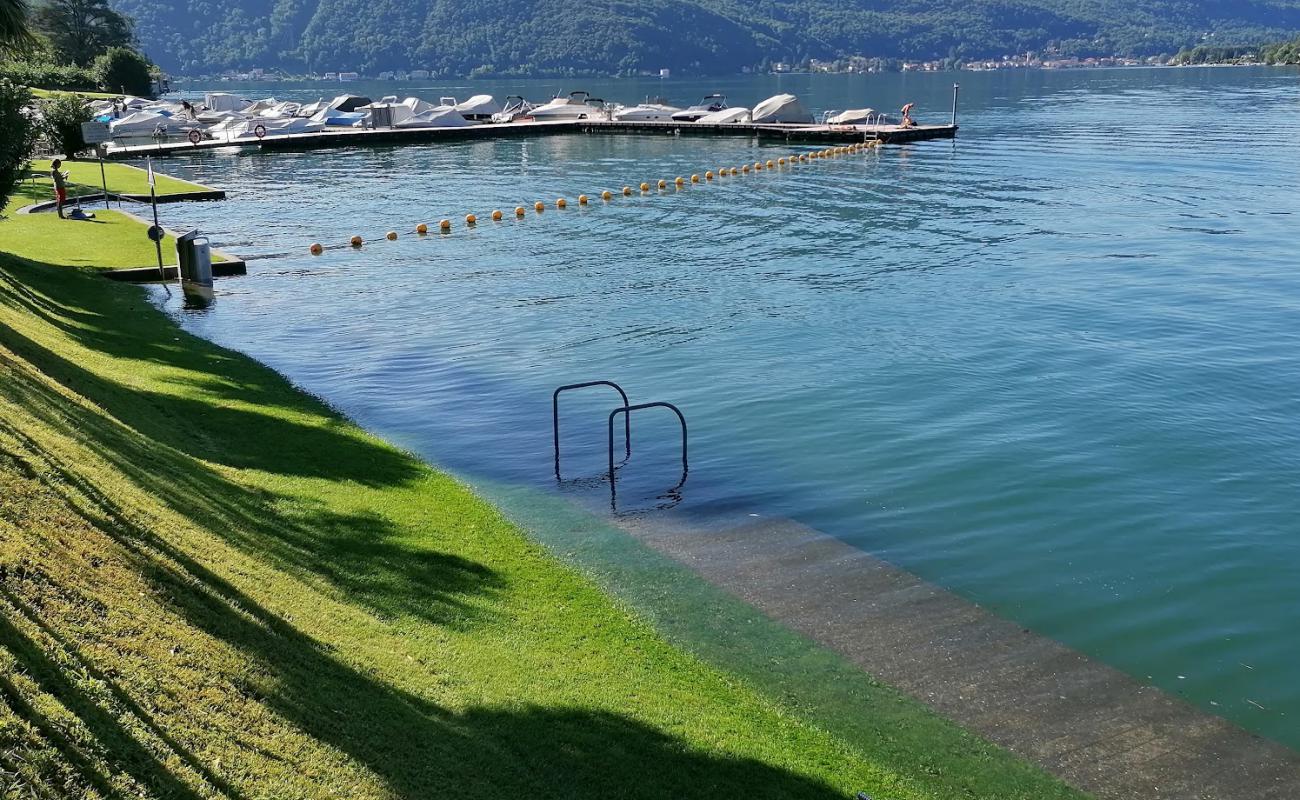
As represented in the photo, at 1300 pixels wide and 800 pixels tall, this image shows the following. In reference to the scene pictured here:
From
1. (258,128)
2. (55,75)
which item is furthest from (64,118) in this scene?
(55,75)

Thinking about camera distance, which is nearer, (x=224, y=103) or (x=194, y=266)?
(x=194, y=266)

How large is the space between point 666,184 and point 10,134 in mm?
34274

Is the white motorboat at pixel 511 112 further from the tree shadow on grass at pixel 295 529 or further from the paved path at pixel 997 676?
the tree shadow on grass at pixel 295 529

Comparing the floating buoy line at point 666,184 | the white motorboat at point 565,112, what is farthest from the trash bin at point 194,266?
the white motorboat at point 565,112

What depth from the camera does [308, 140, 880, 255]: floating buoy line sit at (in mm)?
40500

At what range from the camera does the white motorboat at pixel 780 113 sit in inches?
3233

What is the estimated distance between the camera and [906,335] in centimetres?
2705

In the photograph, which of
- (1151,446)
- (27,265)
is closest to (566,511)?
(1151,446)

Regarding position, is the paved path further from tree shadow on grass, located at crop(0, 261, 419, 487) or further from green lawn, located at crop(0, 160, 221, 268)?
green lawn, located at crop(0, 160, 221, 268)

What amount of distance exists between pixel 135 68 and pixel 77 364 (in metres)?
103

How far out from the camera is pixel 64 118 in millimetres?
50969

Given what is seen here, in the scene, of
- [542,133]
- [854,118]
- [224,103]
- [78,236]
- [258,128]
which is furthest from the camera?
[224,103]

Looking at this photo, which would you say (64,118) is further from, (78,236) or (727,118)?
(727,118)

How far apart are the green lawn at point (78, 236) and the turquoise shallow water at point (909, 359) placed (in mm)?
2714
